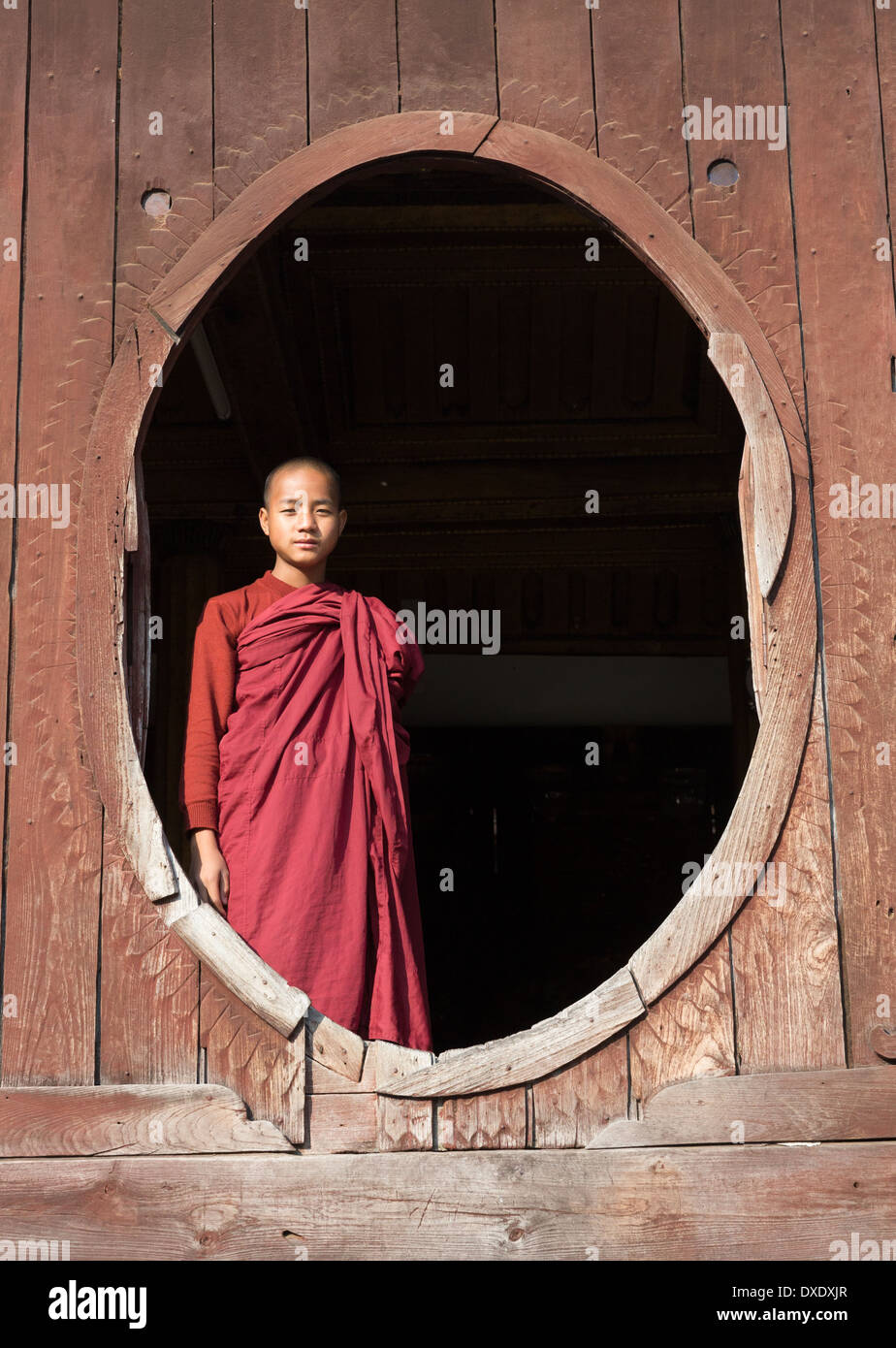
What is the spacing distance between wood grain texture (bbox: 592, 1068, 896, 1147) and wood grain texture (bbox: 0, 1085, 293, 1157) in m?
0.65

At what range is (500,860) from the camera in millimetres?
Result: 7586

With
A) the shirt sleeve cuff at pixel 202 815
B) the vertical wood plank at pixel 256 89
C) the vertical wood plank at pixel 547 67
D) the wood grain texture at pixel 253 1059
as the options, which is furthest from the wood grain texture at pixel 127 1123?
the vertical wood plank at pixel 547 67

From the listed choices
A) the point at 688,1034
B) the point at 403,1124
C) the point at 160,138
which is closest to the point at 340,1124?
the point at 403,1124

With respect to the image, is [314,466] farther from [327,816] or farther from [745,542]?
[745,542]

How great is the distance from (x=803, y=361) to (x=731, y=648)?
3.61 m

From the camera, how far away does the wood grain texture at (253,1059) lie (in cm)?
261

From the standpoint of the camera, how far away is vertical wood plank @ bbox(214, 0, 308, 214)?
3.02 m

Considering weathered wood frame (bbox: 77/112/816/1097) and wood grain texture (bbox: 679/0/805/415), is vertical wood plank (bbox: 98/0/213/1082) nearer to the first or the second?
weathered wood frame (bbox: 77/112/816/1097)

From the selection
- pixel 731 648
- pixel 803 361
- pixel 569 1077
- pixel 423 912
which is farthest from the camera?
pixel 423 912

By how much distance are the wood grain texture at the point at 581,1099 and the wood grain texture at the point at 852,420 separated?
1.45 feet

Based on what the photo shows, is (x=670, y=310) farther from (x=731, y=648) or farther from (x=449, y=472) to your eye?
(x=731, y=648)

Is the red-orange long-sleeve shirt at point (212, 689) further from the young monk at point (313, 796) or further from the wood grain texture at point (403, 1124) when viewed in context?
the wood grain texture at point (403, 1124)

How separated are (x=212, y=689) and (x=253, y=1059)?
1.03 metres
